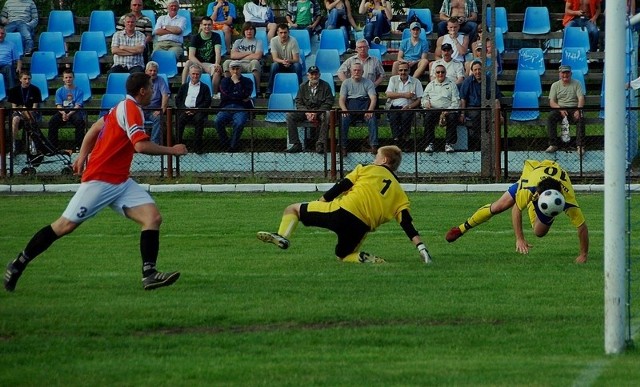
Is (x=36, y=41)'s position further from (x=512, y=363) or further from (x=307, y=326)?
(x=512, y=363)

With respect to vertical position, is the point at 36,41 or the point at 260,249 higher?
the point at 36,41

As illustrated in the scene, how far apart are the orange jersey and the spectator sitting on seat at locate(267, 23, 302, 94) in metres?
14.3

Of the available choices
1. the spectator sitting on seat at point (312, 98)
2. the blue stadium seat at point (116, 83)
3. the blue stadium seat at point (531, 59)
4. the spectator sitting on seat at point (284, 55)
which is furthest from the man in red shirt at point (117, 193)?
the blue stadium seat at point (531, 59)

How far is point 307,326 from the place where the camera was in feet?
31.0

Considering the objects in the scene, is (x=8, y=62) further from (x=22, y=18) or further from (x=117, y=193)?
(x=117, y=193)

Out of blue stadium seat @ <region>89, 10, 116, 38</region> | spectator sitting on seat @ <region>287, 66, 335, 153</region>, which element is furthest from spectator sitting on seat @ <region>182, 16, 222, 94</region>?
blue stadium seat @ <region>89, 10, 116, 38</region>

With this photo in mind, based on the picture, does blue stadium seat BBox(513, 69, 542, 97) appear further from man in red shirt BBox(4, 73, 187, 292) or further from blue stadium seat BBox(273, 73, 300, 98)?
man in red shirt BBox(4, 73, 187, 292)

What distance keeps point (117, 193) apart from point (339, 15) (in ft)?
56.4

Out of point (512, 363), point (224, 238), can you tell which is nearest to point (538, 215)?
point (224, 238)

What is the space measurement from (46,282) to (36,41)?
17594 millimetres

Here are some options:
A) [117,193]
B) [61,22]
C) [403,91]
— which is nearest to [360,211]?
[117,193]

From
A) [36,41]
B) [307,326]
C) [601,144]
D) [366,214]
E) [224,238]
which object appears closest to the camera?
[307,326]

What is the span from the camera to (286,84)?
25.1 meters

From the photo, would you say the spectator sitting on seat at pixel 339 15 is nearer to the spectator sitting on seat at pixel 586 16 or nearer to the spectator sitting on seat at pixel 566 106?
the spectator sitting on seat at pixel 586 16
